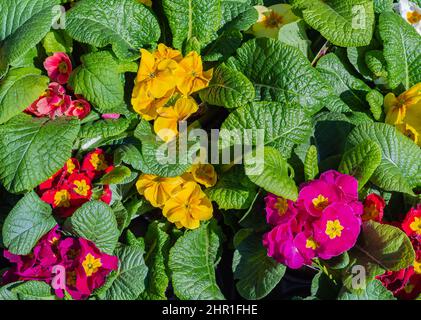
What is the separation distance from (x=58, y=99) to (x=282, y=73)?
706 mm

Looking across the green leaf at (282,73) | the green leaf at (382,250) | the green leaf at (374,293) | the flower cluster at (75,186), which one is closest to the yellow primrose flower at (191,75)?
the green leaf at (282,73)

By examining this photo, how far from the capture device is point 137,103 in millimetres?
2064

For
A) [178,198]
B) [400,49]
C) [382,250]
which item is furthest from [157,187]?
[400,49]

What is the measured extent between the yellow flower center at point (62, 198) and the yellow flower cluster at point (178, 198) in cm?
22

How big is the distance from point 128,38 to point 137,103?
9.7 inches

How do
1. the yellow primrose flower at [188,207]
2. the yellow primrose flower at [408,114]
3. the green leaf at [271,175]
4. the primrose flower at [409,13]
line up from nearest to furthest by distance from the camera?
the green leaf at [271,175] → the yellow primrose flower at [188,207] → the yellow primrose flower at [408,114] → the primrose flower at [409,13]

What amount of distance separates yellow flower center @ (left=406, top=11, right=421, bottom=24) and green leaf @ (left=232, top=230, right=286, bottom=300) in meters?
1.00

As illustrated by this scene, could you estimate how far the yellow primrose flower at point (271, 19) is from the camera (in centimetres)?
227

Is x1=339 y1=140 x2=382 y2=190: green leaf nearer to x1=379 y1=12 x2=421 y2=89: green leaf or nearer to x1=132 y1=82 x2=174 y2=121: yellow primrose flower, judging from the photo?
x1=379 y1=12 x2=421 y2=89: green leaf

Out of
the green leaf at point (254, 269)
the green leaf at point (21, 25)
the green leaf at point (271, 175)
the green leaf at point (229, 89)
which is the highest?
the green leaf at point (21, 25)

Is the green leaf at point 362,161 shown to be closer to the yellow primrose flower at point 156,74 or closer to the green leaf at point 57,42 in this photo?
the yellow primrose flower at point 156,74

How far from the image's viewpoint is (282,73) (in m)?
2.10

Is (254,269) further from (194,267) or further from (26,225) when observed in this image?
(26,225)
